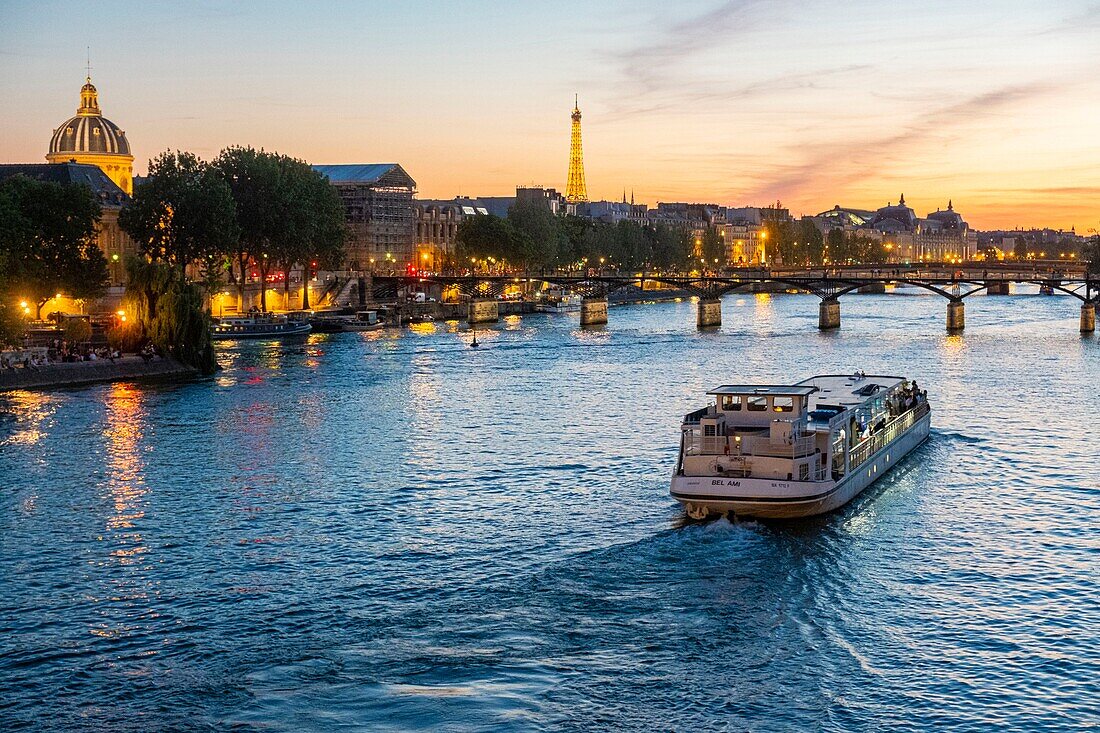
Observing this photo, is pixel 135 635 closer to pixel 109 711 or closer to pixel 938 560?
pixel 109 711

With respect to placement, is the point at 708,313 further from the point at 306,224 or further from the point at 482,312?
the point at 306,224

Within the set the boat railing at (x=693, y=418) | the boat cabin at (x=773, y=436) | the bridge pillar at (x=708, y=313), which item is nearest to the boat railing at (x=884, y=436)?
the boat cabin at (x=773, y=436)

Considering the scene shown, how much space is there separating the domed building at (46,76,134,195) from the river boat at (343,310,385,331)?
4789 cm

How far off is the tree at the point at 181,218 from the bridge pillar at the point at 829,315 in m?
46.9

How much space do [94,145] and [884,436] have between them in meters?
125

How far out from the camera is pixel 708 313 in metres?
109

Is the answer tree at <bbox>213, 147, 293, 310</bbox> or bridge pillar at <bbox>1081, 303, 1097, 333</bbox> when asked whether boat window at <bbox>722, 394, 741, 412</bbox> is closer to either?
bridge pillar at <bbox>1081, 303, 1097, 333</bbox>

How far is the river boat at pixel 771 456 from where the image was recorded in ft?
102

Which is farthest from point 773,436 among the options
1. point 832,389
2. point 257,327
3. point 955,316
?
point 955,316

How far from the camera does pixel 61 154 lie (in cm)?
14538

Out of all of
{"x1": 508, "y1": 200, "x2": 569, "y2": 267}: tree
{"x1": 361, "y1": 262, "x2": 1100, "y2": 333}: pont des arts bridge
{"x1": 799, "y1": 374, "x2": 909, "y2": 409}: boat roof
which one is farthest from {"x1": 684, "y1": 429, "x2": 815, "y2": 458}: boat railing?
{"x1": 508, "y1": 200, "x2": 569, "y2": 267}: tree

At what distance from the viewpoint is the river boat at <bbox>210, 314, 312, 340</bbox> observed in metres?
94.7

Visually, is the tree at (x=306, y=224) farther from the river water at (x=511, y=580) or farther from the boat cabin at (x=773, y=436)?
the boat cabin at (x=773, y=436)

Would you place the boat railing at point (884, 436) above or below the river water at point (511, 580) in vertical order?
above
